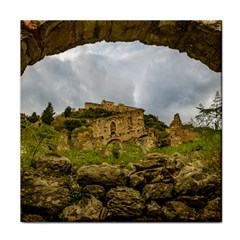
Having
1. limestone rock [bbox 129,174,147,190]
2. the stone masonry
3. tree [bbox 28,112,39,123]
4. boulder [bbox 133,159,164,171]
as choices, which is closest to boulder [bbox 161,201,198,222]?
limestone rock [bbox 129,174,147,190]

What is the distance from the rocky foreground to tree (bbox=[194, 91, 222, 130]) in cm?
53

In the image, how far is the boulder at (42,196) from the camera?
5.01m

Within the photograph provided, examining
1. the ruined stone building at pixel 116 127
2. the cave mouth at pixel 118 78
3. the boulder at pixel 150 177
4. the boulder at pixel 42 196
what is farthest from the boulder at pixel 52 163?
the boulder at pixel 150 177

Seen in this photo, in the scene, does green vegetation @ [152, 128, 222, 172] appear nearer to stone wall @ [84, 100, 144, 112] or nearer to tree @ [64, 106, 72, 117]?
stone wall @ [84, 100, 144, 112]

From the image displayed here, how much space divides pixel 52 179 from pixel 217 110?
2107 mm

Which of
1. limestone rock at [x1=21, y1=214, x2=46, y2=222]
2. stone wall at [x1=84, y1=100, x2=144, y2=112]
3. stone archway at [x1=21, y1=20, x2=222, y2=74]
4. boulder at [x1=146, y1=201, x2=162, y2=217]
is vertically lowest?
limestone rock at [x1=21, y1=214, x2=46, y2=222]

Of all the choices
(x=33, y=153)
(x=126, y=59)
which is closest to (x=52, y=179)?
(x=33, y=153)

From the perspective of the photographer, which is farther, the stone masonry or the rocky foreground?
the stone masonry

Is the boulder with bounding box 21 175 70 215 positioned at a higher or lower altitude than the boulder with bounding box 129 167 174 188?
lower

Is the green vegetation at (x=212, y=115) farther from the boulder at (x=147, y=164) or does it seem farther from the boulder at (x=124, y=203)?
the boulder at (x=124, y=203)

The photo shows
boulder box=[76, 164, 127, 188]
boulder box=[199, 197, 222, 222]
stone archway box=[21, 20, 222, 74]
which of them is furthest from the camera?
boulder box=[76, 164, 127, 188]

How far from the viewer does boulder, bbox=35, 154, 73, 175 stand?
515 cm

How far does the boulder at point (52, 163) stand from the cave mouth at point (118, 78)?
56cm
